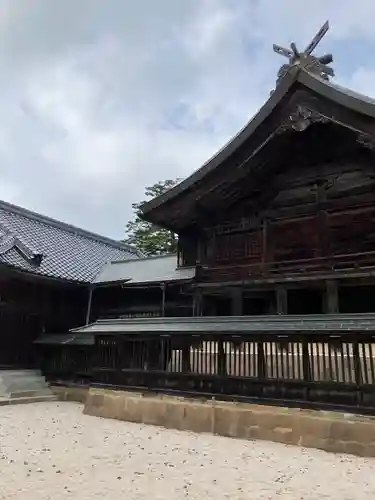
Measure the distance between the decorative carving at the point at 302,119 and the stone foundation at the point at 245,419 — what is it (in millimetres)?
6616

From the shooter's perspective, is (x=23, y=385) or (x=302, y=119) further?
(x=23, y=385)

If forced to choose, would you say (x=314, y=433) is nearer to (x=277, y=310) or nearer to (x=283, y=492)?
(x=283, y=492)

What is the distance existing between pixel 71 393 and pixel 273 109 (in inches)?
404

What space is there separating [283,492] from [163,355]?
5628 mm

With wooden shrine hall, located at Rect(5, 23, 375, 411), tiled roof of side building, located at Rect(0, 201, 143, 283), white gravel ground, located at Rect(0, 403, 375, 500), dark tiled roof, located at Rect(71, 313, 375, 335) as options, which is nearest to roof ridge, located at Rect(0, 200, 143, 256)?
tiled roof of side building, located at Rect(0, 201, 143, 283)

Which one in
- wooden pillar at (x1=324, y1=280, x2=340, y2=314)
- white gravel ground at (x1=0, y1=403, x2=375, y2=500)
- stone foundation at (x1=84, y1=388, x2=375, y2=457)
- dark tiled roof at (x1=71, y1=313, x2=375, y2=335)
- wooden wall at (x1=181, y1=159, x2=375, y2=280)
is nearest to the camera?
white gravel ground at (x1=0, y1=403, x2=375, y2=500)

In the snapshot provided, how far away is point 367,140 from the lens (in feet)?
34.0

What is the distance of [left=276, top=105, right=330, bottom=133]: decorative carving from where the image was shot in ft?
36.2

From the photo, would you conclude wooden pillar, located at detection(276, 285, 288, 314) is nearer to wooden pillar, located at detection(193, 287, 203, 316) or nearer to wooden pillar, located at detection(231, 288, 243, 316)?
wooden pillar, located at detection(231, 288, 243, 316)

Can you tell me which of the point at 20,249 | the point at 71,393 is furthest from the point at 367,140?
the point at 20,249

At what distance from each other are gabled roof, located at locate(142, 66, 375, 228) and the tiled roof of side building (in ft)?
15.7

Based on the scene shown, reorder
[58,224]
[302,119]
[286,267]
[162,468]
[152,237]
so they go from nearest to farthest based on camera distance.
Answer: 1. [162,468]
2. [302,119]
3. [286,267]
4. [58,224]
5. [152,237]

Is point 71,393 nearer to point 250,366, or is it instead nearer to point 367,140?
point 250,366

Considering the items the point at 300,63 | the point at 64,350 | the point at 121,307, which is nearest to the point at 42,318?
the point at 64,350
